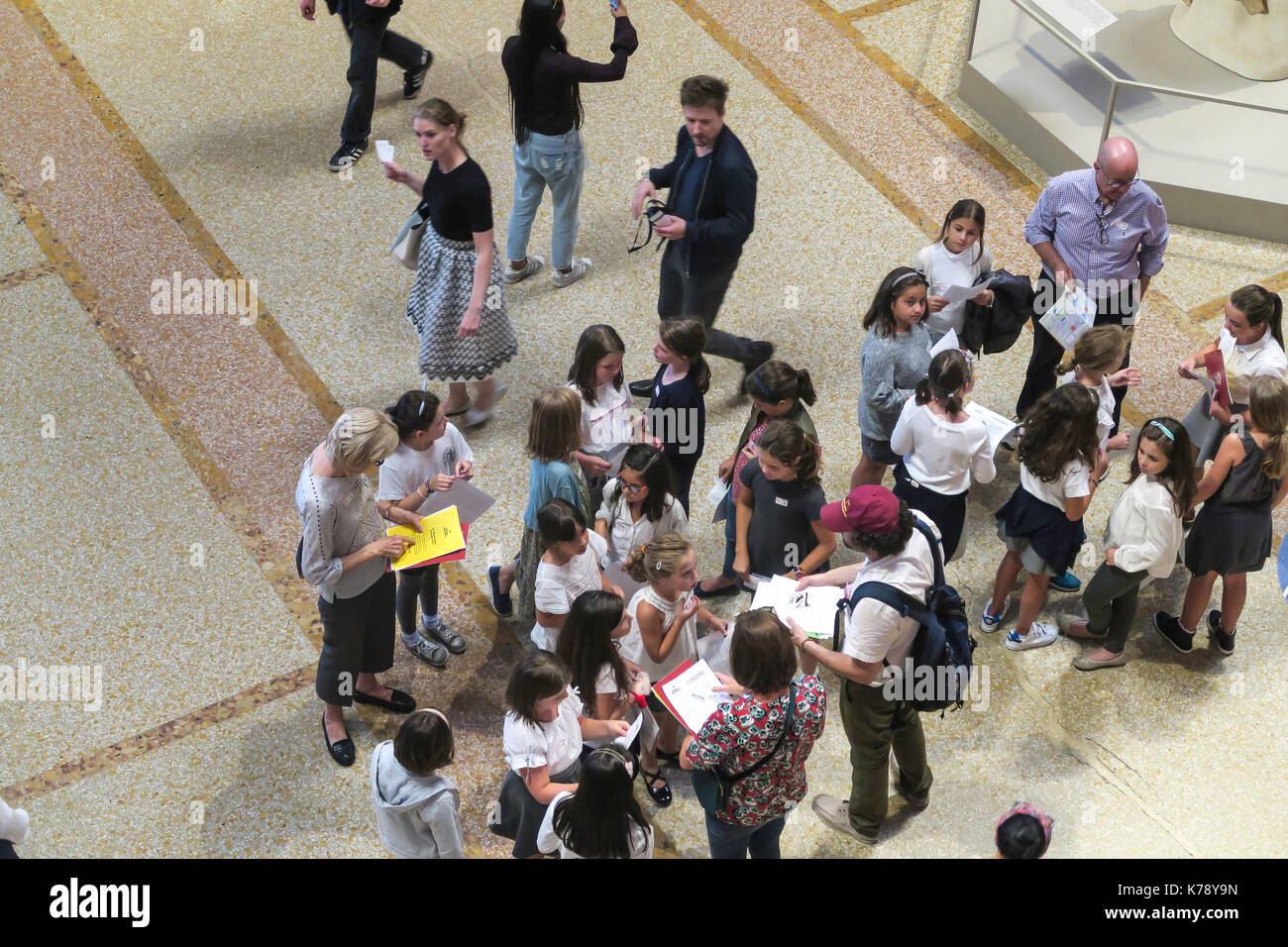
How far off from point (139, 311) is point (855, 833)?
16.3ft

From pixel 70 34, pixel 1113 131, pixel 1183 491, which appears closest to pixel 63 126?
pixel 70 34

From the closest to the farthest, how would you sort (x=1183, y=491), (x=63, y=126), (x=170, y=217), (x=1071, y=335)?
(x=1183, y=491) < (x=1071, y=335) < (x=170, y=217) < (x=63, y=126)

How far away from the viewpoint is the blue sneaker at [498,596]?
6223mm

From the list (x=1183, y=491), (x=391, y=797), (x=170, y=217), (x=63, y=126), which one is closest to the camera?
(x=391, y=797)

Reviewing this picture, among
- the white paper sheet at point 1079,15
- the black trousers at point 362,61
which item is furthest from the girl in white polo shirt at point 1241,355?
the black trousers at point 362,61

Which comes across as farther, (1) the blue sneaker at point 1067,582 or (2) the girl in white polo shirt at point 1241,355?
(1) the blue sneaker at point 1067,582

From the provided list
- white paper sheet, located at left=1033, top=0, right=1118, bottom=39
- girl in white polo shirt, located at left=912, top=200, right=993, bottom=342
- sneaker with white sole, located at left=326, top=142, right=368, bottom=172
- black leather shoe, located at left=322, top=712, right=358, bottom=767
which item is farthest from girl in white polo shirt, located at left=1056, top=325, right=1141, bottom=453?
sneaker with white sole, located at left=326, top=142, right=368, bottom=172

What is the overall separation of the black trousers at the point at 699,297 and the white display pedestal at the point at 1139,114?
290cm

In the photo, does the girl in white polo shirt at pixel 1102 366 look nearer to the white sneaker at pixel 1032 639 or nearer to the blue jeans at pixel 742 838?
the white sneaker at pixel 1032 639

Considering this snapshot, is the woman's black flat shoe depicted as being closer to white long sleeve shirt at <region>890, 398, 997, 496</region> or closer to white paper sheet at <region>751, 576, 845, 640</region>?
white paper sheet at <region>751, 576, 845, 640</region>

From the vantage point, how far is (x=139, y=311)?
7.74 m

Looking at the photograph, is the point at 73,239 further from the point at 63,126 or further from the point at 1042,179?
the point at 1042,179

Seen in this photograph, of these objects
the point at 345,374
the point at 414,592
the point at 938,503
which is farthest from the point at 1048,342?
the point at 345,374

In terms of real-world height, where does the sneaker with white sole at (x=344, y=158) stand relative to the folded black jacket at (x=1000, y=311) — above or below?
below
